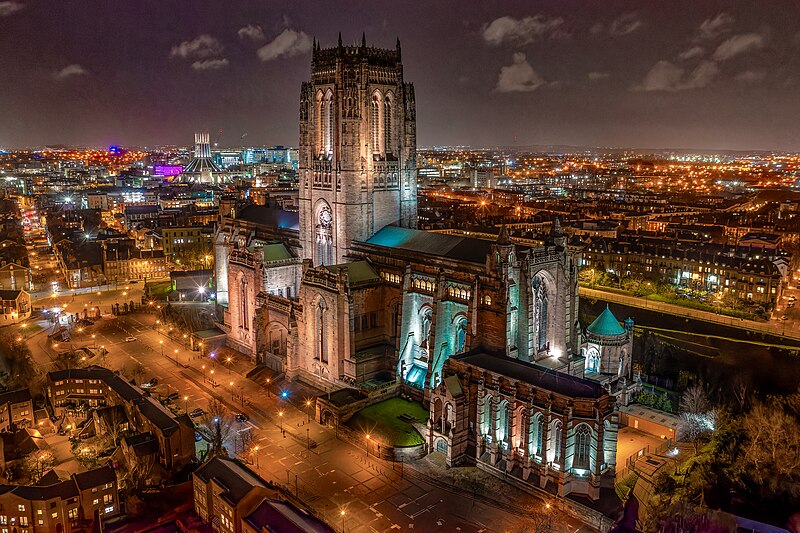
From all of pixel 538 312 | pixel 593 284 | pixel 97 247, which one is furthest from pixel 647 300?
pixel 97 247

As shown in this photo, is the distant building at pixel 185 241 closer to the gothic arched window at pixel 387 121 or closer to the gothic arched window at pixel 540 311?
the gothic arched window at pixel 387 121

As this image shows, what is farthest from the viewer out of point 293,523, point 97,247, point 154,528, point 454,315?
point 97,247

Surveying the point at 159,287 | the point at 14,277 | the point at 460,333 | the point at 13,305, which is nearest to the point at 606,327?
the point at 460,333

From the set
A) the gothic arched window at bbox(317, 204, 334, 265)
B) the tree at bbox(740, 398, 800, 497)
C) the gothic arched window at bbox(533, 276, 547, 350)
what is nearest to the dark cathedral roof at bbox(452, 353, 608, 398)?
the gothic arched window at bbox(533, 276, 547, 350)

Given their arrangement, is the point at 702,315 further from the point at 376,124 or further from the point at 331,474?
the point at 331,474

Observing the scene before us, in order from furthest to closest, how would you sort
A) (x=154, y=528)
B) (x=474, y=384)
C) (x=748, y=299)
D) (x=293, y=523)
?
(x=748, y=299) < (x=474, y=384) < (x=154, y=528) < (x=293, y=523)

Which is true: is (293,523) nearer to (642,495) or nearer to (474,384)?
(474,384)

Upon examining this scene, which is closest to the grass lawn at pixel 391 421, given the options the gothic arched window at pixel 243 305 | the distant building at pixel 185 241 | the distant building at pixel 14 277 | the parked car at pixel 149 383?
the parked car at pixel 149 383
